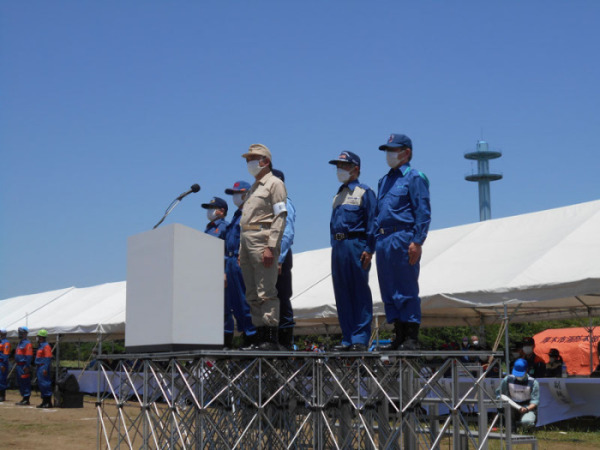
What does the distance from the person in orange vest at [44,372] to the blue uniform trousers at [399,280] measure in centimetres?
1057

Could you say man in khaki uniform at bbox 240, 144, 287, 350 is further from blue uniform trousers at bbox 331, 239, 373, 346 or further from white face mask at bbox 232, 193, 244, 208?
white face mask at bbox 232, 193, 244, 208

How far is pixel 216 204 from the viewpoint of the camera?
8633 millimetres

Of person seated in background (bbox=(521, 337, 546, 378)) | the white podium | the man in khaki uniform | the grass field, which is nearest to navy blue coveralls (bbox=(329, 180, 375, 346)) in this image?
the man in khaki uniform

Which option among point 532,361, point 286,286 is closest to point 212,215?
point 286,286

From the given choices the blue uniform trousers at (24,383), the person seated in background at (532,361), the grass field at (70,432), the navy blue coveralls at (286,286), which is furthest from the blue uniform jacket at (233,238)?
the blue uniform trousers at (24,383)

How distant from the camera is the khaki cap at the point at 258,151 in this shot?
607 centimetres

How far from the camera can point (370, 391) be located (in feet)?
18.8

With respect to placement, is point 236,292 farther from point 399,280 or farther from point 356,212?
point 399,280

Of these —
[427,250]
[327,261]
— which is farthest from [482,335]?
[327,261]

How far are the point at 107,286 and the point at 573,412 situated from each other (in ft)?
49.2

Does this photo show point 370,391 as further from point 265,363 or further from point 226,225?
point 226,225

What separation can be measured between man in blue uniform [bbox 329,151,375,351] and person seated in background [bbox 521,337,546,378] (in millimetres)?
5763

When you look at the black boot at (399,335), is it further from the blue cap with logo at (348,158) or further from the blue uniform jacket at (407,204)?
the blue cap with logo at (348,158)

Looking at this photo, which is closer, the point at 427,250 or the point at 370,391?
the point at 370,391
